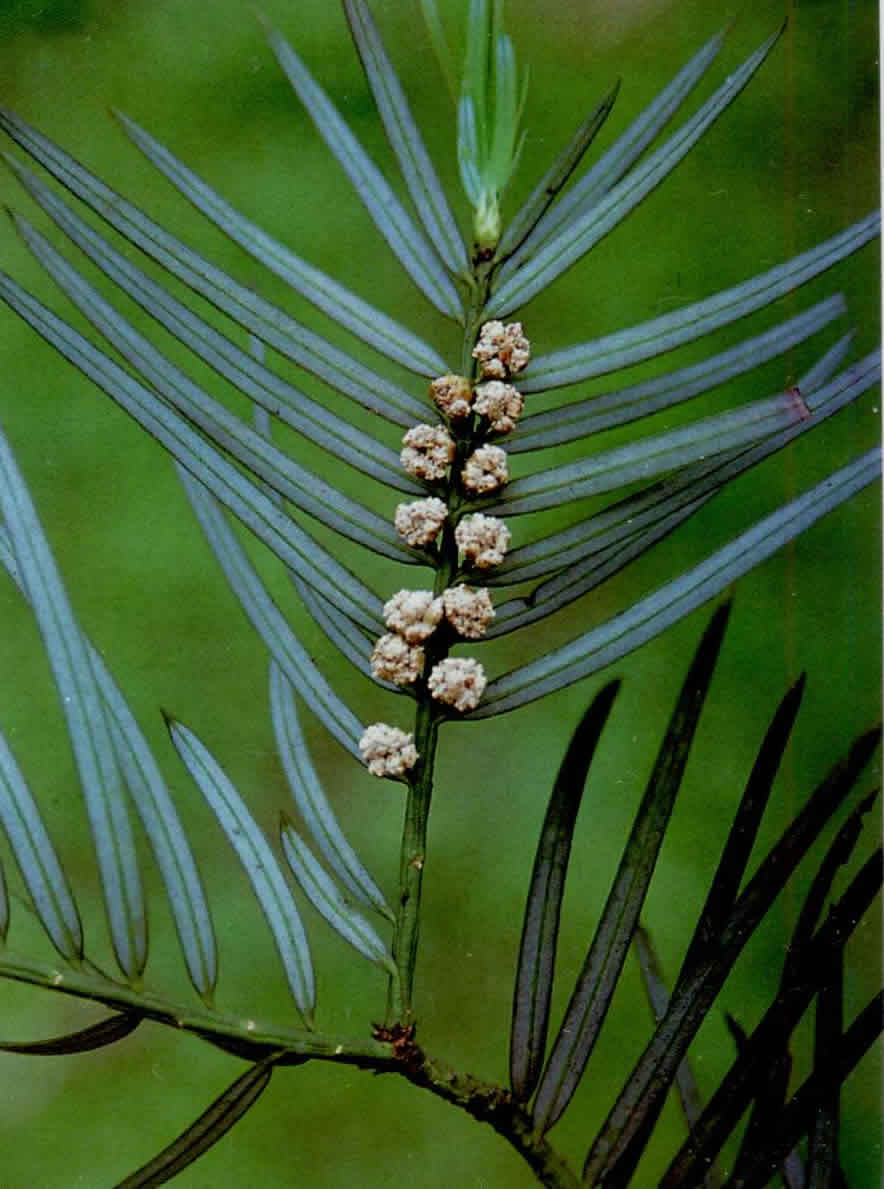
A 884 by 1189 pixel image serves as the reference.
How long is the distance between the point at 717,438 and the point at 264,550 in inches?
9.3

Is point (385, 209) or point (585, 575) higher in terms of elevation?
point (385, 209)

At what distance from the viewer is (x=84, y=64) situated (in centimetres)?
59

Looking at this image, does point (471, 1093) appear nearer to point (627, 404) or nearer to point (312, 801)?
point (312, 801)

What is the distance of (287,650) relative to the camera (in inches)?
19.0

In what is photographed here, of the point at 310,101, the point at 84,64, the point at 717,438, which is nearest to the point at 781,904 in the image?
the point at 717,438

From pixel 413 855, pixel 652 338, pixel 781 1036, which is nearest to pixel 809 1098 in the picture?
pixel 781 1036

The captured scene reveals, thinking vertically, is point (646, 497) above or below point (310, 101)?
below

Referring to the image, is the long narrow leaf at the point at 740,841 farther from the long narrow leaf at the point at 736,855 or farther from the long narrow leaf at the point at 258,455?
the long narrow leaf at the point at 258,455

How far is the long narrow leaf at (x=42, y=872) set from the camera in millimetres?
453

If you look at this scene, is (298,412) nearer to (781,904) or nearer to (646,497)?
(646,497)

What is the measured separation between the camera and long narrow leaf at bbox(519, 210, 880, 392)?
455 millimetres

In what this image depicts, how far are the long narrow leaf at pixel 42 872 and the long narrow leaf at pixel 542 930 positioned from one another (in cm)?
15

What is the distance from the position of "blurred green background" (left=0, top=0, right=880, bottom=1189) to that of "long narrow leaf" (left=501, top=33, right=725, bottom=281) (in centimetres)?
7

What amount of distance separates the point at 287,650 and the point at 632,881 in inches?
5.6
